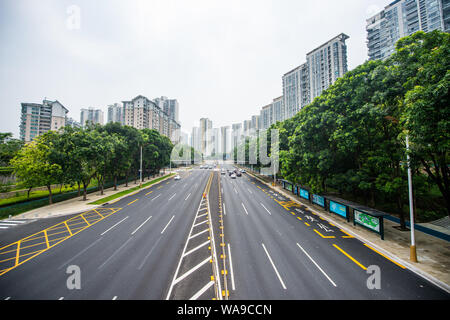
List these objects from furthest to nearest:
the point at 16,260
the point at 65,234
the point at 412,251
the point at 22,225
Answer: the point at 22,225 → the point at 65,234 → the point at 16,260 → the point at 412,251

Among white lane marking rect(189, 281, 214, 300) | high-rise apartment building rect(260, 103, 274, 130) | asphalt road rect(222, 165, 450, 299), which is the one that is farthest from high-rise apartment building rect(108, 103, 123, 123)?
white lane marking rect(189, 281, 214, 300)

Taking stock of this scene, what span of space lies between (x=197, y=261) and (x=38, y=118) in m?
137

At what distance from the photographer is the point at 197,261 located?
31.3 ft

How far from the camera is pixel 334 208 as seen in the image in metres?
17.2

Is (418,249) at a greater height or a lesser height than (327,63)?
lesser

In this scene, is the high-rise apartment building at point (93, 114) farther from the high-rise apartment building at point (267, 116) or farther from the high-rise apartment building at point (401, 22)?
the high-rise apartment building at point (401, 22)

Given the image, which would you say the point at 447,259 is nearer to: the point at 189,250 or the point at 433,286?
the point at 433,286

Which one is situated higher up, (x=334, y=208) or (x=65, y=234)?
(x=334, y=208)

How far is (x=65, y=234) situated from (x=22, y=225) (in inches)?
251

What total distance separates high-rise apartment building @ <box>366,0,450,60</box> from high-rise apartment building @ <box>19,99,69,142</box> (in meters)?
166

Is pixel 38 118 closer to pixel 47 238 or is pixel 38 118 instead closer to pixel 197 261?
pixel 47 238

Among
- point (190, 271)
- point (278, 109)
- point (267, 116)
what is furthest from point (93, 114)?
point (190, 271)
